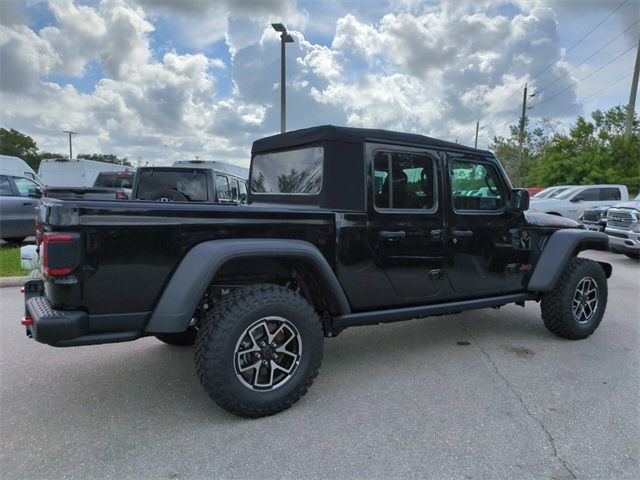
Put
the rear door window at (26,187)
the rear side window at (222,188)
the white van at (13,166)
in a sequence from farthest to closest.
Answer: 1. the white van at (13,166)
2. the rear door window at (26,187)
3. the rear side window at (222,188)

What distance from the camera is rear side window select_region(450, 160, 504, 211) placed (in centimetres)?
385

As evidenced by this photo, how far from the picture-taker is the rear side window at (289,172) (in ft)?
11.5

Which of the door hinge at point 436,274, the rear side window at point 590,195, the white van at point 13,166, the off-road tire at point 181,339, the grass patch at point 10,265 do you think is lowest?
the off-road tire at point 181,339

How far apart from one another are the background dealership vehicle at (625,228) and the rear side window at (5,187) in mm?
12731

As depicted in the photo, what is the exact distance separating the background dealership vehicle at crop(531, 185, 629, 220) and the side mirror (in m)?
11.1

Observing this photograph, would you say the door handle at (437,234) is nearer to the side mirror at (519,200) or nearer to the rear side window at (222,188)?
the side mirror at (519,200)

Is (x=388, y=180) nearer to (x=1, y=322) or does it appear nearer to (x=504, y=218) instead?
(x=504, y=218)

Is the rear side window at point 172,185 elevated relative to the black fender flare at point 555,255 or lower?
elevated

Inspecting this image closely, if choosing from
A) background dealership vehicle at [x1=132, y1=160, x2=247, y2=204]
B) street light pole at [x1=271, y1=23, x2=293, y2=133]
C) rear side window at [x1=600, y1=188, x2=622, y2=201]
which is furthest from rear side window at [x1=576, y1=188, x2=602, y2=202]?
background dealership vehicle at [x1=132, y1=160, x2=247, y2=204]

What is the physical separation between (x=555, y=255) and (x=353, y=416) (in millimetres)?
2667

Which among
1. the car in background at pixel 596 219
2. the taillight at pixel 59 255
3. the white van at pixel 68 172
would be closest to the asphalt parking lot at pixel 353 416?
the taillight at pixel 59 255

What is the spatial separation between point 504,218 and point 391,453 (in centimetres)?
251

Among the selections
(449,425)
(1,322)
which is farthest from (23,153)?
(449,425)

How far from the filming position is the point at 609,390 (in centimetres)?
329
